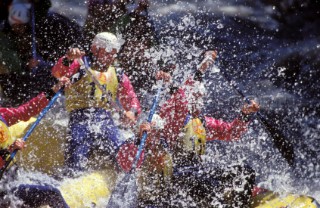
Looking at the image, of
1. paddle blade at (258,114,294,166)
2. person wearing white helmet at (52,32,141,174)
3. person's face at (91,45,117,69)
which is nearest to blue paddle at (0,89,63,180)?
person wearing white helmet at (52,32,141,174)

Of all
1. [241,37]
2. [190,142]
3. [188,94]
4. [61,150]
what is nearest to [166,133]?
[190,142]

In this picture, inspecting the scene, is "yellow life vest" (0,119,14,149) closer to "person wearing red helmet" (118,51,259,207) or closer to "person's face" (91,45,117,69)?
"person wearing red helmet" (118,51,259,207)

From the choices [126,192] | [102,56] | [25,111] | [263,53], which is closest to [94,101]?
[102,56]

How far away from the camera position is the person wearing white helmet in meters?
2.79

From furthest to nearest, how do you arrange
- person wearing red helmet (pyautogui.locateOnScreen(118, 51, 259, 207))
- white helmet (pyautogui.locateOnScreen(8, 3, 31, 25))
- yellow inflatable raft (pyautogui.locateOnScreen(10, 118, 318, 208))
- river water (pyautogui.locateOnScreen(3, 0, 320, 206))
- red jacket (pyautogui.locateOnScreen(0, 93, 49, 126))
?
1. river water (pyautogui.locateOnScreen(3, 0, 320, 206))
2. white helmet (pyautogui.locateOnScreen(8, 3, 31, 25))
3. red jacket (pyautogui.locateOnScreen(0, 93, 49, 126))
4. person wearing red helmet (pyautogui.locateOnScreen(118, 51, 259, 207))
5. yellow inflatable raft (pyautogui.locateOnScreen(10, 118, 318, 208))

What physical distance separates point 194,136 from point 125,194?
84 centimetres

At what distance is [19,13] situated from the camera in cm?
414

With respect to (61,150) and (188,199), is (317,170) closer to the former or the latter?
(188,199)

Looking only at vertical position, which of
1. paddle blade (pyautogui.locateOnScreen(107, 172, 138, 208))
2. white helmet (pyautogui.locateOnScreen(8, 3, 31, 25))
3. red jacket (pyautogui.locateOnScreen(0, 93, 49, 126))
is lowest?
paddle blade (pyautogui.locateOnScreen(107, 172, 138, 208))

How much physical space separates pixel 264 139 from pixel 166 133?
2.88 metres

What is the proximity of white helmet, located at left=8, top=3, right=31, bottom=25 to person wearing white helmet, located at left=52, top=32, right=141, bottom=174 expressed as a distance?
4.42ft

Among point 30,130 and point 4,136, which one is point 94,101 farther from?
point 4,136

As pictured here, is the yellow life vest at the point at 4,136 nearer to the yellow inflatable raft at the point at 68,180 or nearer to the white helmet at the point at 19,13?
the yellow inflatable raft at the point at 68,180

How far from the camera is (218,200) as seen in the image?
2.73 metres
